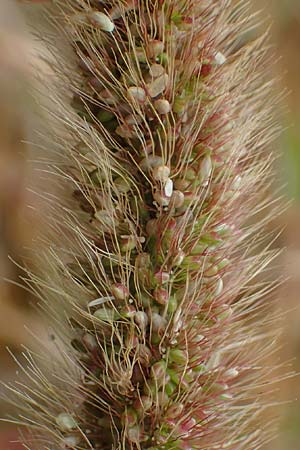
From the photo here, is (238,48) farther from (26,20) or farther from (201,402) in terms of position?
(201,402)

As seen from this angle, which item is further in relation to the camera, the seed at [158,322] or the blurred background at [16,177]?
the blurred background at [16,177]

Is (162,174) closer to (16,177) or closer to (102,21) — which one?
(102,21)

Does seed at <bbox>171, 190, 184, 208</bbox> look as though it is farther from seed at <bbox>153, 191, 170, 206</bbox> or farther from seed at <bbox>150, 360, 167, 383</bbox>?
Result: seed at <bbox>150, 360, 167, 383</bbox>

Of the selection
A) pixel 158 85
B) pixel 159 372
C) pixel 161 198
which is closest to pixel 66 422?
pixel 159 372

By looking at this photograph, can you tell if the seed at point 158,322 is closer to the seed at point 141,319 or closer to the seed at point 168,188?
the seed at point 141,319

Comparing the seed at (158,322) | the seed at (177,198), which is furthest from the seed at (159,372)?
the seed at (177,198)

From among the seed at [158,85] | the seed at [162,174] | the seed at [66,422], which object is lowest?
the seed at [66,422]

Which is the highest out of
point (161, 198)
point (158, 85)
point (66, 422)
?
point (158, 85)

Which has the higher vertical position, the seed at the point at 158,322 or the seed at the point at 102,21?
the seed at the point at 102,21

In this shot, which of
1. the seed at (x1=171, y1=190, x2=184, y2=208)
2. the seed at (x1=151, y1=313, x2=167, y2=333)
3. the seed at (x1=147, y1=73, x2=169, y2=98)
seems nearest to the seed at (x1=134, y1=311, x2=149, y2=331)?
the seed at (x1=151, y1=313, x2=167, y2=333)

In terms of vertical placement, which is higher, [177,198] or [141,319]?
[177,198]
